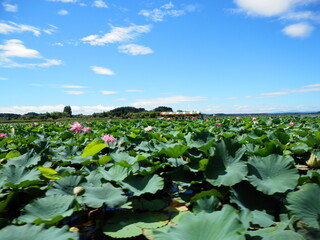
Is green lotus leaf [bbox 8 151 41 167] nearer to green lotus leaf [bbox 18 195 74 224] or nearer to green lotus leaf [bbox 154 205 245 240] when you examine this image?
green lotus leaf [bbox 18 195 74 224]

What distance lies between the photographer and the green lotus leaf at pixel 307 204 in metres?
1.14

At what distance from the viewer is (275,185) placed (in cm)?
150

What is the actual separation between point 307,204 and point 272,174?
454 mm

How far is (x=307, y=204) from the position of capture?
1.18 metres

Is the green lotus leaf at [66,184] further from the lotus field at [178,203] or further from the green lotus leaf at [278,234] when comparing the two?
the green lotus leaf at [278,234]

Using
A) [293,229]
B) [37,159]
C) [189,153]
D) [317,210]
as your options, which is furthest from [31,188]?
[317,210]

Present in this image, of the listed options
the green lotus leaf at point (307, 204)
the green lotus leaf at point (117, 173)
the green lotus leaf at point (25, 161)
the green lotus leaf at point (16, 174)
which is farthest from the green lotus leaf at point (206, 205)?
the green lotus leaf at point (25, 161)

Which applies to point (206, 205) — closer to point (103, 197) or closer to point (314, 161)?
point (103, 197)

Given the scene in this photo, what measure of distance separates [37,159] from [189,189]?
1511 millimetres

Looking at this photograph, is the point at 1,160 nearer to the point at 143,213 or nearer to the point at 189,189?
the point at 143,213

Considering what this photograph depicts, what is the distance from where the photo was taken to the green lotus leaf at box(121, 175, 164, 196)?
1.63 m

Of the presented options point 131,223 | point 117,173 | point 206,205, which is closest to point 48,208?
point 131,223

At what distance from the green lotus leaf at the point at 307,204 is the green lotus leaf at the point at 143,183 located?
0.79 metres

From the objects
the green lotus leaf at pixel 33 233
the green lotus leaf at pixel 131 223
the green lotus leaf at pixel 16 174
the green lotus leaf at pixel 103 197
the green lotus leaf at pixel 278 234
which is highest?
the green lotus leaf at pixel 16 174
